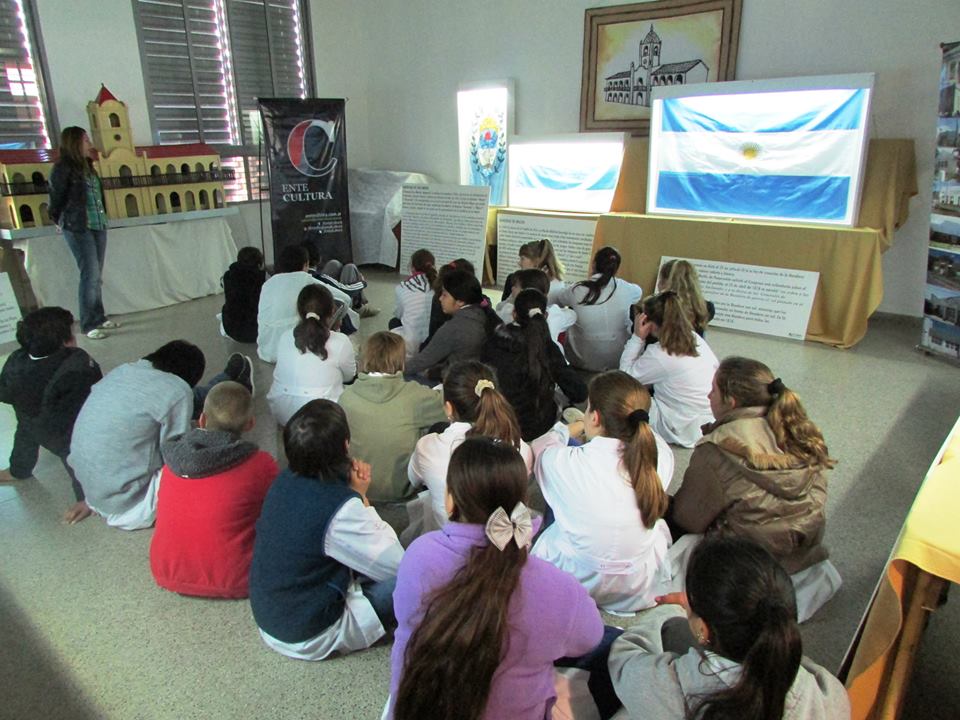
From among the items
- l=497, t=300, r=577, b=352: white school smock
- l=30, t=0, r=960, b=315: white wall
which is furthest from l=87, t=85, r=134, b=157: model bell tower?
l=497, t=300, r=577, b=352: white school smock

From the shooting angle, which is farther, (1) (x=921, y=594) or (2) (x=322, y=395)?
(2) (x=322, y=395)

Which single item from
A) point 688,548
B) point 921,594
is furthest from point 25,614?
point 921,594

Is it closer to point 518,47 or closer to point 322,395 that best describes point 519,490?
point 322,395

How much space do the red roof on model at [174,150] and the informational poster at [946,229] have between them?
219 inches

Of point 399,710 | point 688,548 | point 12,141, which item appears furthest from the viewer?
point 12,141

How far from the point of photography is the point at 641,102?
561 centimetres

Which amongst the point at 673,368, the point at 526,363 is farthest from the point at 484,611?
the point at 673,368

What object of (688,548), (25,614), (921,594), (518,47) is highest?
(518,47)

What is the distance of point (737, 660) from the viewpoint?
3.47 feet

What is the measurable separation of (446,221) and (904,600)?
5.30 m

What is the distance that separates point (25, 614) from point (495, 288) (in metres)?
4.64

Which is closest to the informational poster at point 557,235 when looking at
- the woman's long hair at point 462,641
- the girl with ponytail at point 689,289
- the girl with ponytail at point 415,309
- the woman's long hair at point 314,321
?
the girl with ponytail at point 415,309

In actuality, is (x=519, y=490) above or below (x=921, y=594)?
above

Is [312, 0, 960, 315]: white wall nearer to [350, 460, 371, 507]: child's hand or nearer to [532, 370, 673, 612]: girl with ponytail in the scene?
[532, 370, 673, 612]: girl with ponytail
